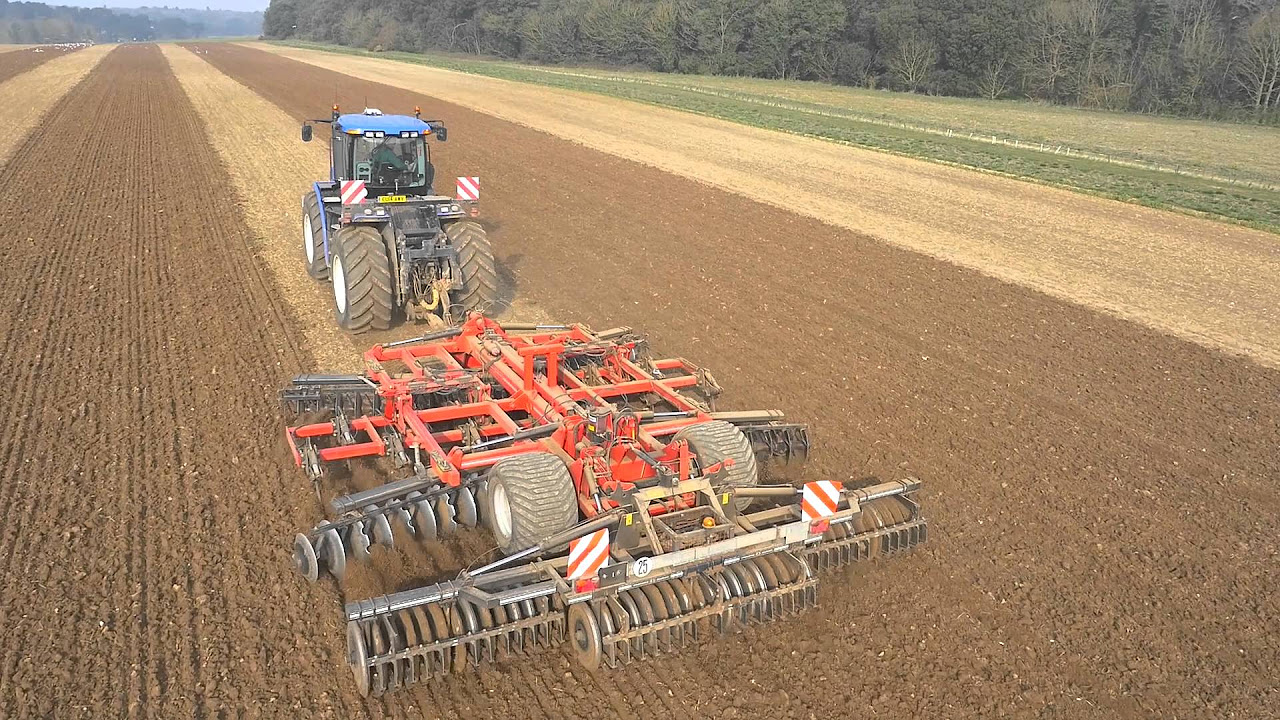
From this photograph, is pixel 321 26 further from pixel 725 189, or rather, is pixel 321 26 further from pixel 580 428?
pixel 580 428

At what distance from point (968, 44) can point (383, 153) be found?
56.7 m

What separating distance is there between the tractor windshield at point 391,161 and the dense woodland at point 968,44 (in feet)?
156

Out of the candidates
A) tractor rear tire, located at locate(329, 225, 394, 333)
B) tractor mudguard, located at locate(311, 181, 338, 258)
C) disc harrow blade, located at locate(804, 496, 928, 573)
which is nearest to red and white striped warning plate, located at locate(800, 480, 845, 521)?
disc harrow blade, located at locate(804, 496, 928, 573)

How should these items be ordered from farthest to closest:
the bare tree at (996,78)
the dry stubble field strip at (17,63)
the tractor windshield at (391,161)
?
the bare tree at (996,78) → the dry stubble field strip at (17,63) → the tractor windshield at (391,161)

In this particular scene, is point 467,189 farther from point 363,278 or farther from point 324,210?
point 324,210

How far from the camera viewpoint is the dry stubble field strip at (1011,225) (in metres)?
13.8

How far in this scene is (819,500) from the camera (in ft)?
19.1

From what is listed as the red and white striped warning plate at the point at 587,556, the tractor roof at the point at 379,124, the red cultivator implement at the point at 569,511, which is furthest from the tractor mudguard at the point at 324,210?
the red and white striped warning plate at the point at 587,556

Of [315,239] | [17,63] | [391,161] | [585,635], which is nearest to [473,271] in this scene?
[391,161]

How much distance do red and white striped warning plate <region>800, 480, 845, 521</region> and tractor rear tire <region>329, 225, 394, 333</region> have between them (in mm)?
6057

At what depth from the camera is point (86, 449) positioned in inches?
300

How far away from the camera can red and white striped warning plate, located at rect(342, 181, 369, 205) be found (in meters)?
10.2

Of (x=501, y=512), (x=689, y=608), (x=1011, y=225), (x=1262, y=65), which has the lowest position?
(x=689, y=608)

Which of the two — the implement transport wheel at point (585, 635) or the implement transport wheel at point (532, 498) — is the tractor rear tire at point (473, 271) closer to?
the implement transport wheel at point (532, 498)
